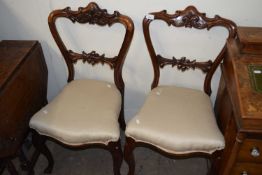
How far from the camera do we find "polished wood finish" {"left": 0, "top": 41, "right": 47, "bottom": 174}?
1371mm

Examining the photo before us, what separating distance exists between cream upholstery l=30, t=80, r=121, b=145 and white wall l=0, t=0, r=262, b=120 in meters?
0.25

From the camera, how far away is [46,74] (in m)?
1.83

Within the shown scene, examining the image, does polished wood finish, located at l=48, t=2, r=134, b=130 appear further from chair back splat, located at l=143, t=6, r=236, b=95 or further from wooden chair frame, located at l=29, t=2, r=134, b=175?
chair back splat, located at l=143, t=6, r=236, b=95

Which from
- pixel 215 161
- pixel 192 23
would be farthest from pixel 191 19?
pixel 215 161

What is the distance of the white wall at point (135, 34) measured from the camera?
1.48 meters

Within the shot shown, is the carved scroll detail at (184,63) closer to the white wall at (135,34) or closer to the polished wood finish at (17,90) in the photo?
the white wall at (135,34)

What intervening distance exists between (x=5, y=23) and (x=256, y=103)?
5.02 feet

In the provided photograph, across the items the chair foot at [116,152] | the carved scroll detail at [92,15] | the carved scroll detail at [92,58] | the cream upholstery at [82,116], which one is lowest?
the chair foot at [116,152]

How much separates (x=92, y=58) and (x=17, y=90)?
1.62 feet

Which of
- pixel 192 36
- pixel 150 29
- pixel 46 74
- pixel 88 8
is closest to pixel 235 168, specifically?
pixel 192 36

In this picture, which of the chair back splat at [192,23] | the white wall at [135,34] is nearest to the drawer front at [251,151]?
the chair back splat at [192,23]

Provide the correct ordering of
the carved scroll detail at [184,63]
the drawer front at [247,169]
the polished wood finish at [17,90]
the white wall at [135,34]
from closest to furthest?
the drawer front at [247,169], the polished wood finish at [17,90], the white wall at [135,34], the carved scroll detail at [184,63]

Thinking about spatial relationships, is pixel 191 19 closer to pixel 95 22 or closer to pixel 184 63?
pixel 184 63

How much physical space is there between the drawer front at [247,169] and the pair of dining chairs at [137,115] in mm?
124
